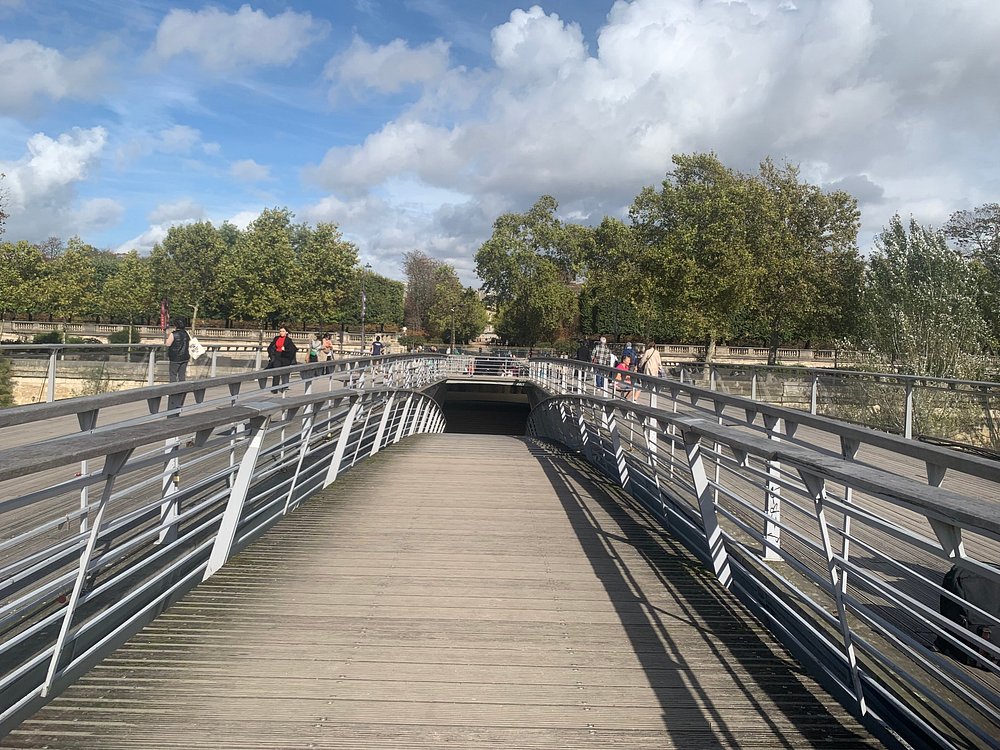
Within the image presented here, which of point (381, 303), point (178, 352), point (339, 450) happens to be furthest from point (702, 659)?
point (381, 303)

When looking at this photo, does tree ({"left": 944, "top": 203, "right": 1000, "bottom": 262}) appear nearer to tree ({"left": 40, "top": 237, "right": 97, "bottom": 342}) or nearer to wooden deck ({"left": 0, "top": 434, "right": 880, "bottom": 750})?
wooden deck ({"left": 0, "top": 434, "right": 880, "bottom": 750})

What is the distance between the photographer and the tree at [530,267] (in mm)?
65125

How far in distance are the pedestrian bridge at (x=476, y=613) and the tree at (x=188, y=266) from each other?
65.6 m

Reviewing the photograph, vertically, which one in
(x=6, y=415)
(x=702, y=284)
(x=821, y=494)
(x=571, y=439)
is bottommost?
(x=571, y=439)

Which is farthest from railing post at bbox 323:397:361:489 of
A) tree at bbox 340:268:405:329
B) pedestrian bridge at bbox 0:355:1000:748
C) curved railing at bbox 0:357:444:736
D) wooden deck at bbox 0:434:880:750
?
tree at bbox 340:268:405:329

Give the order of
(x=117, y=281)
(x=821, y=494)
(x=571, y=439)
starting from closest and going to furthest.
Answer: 1. (x=821, y=494)
2. (x=571, y=439)
3. (x=117, y=281)

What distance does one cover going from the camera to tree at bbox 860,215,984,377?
19.1 metres

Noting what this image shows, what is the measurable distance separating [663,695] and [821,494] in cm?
113

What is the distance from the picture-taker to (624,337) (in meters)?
73.6

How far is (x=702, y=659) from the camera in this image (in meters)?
3.85

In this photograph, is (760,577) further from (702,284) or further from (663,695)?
(702,284)

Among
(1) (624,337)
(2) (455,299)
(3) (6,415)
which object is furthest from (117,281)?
(3) (6,415)

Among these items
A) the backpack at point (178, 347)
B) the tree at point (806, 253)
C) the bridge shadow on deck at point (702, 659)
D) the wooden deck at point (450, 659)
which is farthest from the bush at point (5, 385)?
the tree at point (806, 253)

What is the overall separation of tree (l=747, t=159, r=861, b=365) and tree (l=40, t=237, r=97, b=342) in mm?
50938
